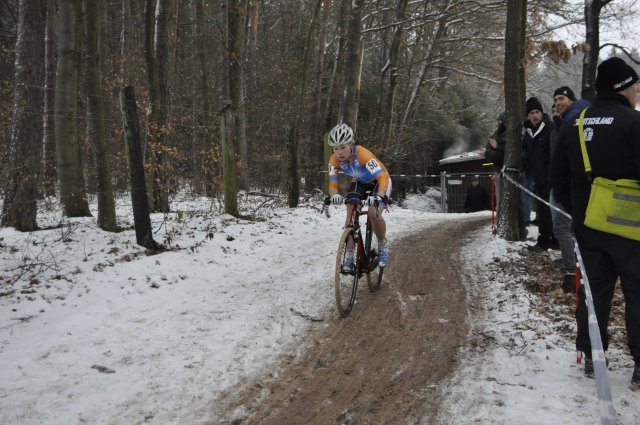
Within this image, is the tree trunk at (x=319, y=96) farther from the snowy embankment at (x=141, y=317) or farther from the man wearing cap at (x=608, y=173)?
the man wearing cap at (x=608, y=173)

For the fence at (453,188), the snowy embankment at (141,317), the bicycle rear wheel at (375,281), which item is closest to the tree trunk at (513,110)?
the bicycle rear wheel at (375,281)

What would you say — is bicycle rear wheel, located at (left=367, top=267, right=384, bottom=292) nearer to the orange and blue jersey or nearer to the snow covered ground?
the snow covered ground

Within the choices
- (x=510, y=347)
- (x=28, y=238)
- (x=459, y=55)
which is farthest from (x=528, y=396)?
(x=459, y=55)

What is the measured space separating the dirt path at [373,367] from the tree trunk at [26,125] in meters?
4.96

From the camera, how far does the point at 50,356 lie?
4.12 metres

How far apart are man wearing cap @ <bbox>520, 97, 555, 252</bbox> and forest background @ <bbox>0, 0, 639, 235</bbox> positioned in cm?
94

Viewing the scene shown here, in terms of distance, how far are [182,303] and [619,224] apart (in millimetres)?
4708

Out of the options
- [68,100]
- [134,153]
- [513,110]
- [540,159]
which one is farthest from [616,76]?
[68,100]

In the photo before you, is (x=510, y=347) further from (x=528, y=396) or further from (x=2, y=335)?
(x=2, y=335)

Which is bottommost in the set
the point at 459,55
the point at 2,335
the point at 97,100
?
the point at 2,335

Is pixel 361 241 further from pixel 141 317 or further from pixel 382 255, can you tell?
pixel 141 317

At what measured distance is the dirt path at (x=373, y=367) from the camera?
3.42 metres

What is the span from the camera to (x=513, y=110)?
8.34 m

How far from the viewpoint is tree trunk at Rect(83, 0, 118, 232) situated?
735 cm
